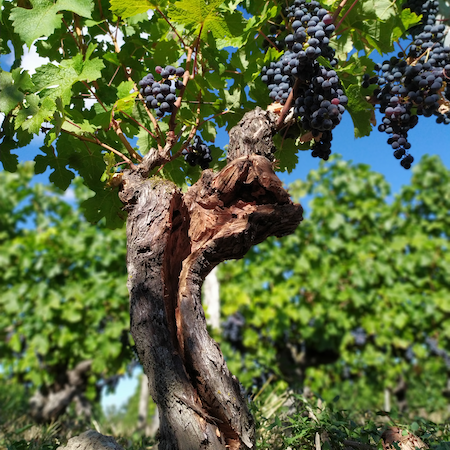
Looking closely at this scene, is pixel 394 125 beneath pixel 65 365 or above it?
beneath

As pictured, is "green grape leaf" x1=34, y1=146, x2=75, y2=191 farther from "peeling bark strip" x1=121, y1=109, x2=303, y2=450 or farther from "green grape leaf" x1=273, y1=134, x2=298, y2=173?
"green grape leaf" x1=273, y1=134, x2=298, y2=173

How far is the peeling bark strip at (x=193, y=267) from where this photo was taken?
196cm

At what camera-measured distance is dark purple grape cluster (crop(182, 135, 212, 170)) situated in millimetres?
2801

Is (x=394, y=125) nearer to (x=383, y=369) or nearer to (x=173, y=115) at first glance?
(x=173, y=115)

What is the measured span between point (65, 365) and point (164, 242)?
22.6 ft

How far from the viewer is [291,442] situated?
90.6 inches

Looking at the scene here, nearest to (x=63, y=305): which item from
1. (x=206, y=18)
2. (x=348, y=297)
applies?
(x=348, y=297)

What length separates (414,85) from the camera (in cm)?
230

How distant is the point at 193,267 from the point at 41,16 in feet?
4.69

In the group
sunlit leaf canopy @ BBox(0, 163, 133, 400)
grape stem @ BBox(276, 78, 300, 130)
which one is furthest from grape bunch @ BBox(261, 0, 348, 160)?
sunlit leaf canopy @ BBox(0, 163, 133, 400)

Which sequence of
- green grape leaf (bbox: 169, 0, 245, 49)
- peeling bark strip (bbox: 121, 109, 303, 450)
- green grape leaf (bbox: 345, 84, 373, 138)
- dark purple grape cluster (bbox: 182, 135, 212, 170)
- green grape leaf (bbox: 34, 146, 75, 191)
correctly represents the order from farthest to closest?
dark purple grape cluster (bbox: 182, 135, 212, 170)
green grape leaf (bbox: 34, 146, 75, 191)
green grape leaf (bbox: 345, 84, 373, 138)
green grape leaf (bbox: 169, 0, 245, 49)
peeling bark strip (bbox: 121, 109, 303, 450)

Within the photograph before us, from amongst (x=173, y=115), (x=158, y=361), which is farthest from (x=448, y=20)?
(x=158, y=361)

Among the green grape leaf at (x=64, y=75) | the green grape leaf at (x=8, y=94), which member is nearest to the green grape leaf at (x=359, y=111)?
the green grape leaf at (x=64, y=75)

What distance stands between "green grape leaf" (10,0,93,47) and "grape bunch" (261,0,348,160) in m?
1.03
